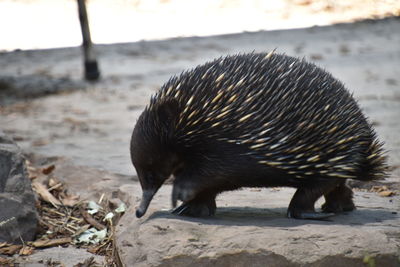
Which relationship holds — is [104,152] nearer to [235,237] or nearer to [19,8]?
[235,237]

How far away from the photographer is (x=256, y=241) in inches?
180

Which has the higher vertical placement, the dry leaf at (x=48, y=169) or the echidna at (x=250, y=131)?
the echidna at (x=250, y=131)

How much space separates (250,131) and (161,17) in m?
13.1

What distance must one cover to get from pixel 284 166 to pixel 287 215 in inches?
18.6

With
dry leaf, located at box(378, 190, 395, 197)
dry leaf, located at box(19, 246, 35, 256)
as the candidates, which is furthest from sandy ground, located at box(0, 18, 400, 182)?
dry leaf, located at box(19, 246, 35, 256)

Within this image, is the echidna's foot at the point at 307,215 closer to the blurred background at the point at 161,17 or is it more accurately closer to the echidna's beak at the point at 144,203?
the echidna's beak at the point at 144,203

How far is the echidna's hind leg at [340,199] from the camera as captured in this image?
5.51 m

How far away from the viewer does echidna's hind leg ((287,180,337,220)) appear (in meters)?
5.17

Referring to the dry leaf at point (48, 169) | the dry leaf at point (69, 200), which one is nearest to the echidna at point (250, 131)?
the dry leaf at point (69, 200)

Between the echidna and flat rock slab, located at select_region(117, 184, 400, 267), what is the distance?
0.71ft

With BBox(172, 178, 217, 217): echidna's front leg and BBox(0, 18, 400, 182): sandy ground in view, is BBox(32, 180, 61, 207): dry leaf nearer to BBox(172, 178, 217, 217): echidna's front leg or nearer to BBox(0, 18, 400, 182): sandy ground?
BBox(0, 18, 400, 182): sandy ground

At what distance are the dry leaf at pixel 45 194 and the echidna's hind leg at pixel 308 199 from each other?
2.66 meters

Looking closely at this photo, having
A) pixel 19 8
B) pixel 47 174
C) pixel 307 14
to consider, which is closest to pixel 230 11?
pixel 307 14

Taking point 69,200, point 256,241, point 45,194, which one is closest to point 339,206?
point 256,241
